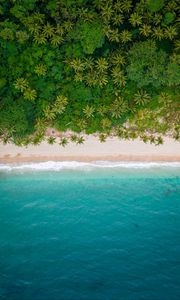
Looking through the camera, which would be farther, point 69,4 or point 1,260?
point 69,4

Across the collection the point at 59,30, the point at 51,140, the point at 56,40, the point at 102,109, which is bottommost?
the point at 51,140

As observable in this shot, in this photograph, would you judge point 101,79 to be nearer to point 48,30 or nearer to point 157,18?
point 48,30

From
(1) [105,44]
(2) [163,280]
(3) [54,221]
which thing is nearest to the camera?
(2) [163,280]

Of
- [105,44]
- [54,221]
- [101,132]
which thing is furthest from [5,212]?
[105,44]

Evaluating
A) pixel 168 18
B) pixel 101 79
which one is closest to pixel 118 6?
pixel 168 18

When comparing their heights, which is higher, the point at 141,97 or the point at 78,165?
the point at 141,97

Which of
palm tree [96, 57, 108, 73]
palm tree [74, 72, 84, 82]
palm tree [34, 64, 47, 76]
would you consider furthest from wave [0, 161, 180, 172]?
palm tree [96, 57, 108, 73]

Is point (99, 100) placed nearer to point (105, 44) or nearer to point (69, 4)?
point (105, 44)
